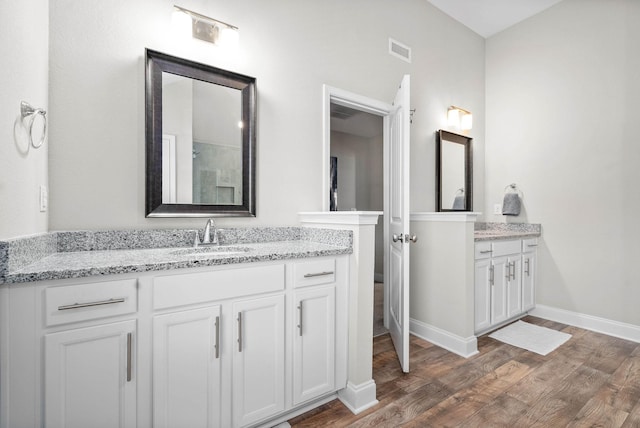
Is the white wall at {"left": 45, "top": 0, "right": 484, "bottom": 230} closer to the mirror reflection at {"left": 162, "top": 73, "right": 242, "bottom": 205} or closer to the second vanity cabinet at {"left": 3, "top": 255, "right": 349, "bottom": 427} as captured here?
the mirror reflection at {"left": 162, "top": 73, "right": 242, "bottom": 205}

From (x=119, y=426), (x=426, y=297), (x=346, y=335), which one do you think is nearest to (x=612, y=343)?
(x=426, y=297)

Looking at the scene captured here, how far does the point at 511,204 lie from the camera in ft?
11.1

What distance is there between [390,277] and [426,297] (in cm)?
36

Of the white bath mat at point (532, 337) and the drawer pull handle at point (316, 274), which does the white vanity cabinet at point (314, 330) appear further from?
the white bath mat at point (532, 337)

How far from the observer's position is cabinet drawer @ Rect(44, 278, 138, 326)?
1029 millimetres

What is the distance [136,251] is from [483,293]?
8.73 feet

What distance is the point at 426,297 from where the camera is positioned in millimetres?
2732

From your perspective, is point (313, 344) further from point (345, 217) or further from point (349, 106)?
point (349, 106)

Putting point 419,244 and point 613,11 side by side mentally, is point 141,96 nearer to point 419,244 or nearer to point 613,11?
point 419,244

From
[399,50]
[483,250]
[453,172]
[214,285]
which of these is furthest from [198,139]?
[453,172]

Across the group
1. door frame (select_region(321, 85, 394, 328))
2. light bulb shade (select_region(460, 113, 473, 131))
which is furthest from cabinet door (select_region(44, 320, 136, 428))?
light bulb shade (select_region(460, 113, 473, 131))

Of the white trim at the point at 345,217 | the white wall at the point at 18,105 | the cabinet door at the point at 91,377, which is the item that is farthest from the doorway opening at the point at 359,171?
the cabinet door at the point at 91,377

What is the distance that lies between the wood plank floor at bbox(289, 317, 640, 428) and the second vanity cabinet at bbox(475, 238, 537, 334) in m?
0.29

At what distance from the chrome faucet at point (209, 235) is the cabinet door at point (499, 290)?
7.84ft
